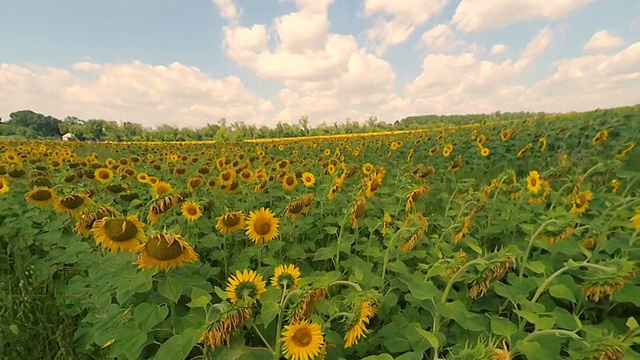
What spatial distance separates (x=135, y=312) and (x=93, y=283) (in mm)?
420

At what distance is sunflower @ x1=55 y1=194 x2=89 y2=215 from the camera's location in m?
2.49

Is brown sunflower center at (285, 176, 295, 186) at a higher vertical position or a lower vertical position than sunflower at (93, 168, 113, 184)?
lower

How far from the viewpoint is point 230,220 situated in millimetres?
2100

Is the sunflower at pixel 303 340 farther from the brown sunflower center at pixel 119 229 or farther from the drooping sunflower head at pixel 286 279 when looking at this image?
the brown sunflower center at pixel 119 229

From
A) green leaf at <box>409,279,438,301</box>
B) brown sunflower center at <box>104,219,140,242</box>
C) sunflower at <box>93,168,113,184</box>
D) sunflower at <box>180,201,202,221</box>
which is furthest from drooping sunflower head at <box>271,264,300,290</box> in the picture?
sunflower at <box>93,168,113,184</box>

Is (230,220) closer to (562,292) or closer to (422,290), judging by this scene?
(422,290)

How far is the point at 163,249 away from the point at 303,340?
632 millimetres

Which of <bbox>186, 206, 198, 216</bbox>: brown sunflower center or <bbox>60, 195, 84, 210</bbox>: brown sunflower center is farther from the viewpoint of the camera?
<bbox>60, 195, 84, 210</bbox>: brown sunflower center

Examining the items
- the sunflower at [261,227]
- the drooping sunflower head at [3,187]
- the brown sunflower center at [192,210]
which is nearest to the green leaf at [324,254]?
the sunflower at [261,227]

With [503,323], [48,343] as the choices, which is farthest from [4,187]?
[503,323]

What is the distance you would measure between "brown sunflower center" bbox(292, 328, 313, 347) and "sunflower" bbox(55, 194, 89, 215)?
2173 millimetres

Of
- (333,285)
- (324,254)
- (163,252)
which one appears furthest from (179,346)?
(324,254)

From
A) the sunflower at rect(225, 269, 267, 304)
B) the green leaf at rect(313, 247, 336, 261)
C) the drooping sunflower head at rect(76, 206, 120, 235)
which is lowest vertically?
the green leaf at rect(313, 247, 336, 261)

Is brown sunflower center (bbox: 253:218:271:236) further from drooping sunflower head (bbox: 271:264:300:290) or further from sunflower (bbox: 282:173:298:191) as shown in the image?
sunflower (bbox: 282:173:298:191)
